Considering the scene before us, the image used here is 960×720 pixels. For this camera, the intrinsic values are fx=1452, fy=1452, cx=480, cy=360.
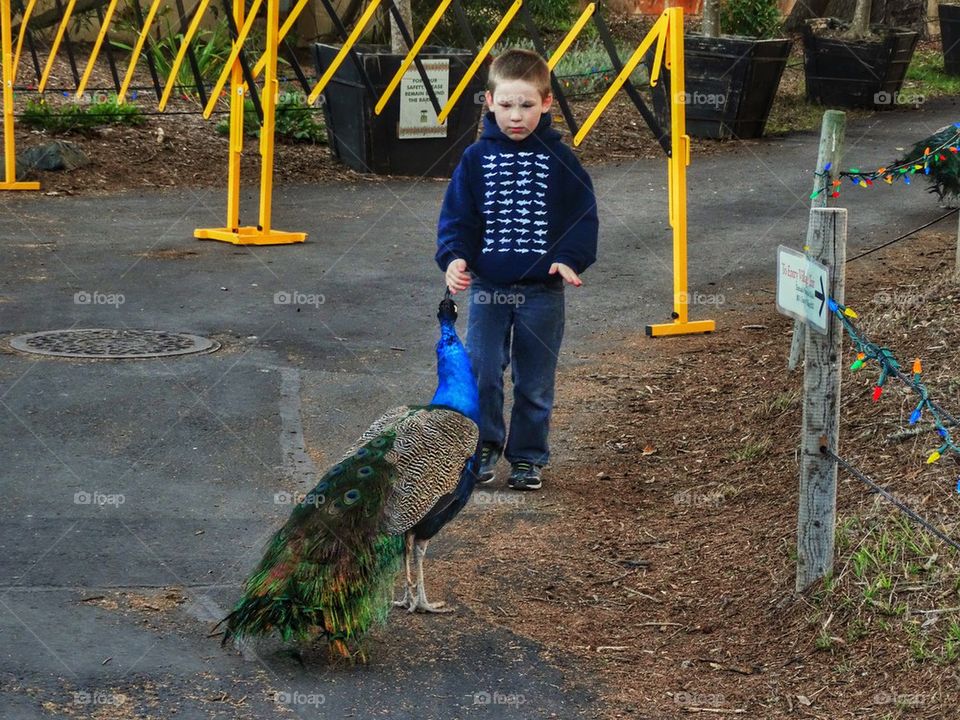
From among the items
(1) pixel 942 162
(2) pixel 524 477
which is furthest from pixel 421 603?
(1) pixel 942 162

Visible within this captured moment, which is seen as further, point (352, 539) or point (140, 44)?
point (140, 44)

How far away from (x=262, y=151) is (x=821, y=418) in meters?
6.85

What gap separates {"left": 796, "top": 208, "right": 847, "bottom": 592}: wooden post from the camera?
4.77 metres

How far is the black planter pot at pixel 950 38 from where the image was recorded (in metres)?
21.2

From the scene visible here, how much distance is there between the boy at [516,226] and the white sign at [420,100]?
7.72 m

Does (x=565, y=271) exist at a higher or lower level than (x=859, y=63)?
higher

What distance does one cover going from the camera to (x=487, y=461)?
6344mm

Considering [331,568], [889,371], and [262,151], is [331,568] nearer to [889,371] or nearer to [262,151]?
[889,371]

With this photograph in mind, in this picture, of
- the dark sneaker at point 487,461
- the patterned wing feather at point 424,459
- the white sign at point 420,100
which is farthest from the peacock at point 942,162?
the patterned wing feather at point 424,459

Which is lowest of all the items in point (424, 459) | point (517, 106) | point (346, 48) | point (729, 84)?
point (729, 84)

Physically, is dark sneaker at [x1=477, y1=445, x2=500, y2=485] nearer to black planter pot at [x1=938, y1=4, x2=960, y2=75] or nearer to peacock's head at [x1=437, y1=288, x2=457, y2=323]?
peacock's head at [x1=437, y1=288, x2=457, y2=323]

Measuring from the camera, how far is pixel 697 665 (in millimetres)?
4727

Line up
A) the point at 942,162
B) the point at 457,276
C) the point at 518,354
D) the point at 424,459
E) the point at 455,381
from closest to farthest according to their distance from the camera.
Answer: the point at 424,459, the point at 455,381, the point at 457,276, the point at 518,354, the point at 942,162

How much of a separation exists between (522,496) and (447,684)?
182 cm
